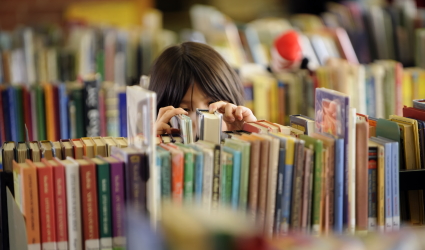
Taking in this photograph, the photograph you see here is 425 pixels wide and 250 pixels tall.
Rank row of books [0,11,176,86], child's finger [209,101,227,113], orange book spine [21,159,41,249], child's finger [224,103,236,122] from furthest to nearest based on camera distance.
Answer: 1. row of books [0,11,176,86]
2. child's finger [224,103,236,122]
3. child's finger [209,101,227,113]
4. orange book spine [21,159,41,249]

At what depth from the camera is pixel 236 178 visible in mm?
1518

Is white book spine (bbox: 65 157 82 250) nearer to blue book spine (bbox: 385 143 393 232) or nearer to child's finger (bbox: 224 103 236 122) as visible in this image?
child's finger (bbox: 224 103 236 122)

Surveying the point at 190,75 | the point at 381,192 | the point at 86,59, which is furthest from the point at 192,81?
the point at 86,59

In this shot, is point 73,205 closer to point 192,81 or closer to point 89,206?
point 89,206

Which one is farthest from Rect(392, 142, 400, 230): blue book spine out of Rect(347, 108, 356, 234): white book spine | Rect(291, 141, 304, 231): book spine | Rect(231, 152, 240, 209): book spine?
Rect(231, 152, 240, 209): book spine

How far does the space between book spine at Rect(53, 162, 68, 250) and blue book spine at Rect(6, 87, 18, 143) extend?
6.50 feet

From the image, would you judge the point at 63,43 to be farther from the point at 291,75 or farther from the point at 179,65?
the point at 179,65

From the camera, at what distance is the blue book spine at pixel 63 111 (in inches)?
130

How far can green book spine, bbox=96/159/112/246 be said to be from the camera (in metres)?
1.48

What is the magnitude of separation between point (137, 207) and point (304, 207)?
418 mm

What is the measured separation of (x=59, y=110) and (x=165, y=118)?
63.4 inches

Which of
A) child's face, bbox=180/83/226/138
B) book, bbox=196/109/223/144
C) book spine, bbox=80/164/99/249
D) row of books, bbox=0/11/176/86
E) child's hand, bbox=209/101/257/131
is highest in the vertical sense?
row of books, bbox=0/11/176/86

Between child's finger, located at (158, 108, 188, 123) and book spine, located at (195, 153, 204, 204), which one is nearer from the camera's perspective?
book spine, located at (195, 153, 204, 204)

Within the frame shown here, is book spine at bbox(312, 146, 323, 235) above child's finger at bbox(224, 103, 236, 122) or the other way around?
the other way around
